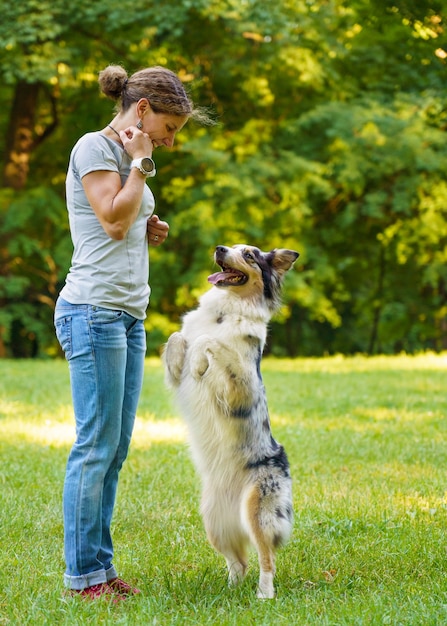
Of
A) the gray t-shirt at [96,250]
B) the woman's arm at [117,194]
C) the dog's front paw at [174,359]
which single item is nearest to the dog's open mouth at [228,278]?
the dog's front paw at [174,359]

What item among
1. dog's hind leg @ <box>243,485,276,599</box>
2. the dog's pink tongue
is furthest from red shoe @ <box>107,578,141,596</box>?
the dog's pink tongue

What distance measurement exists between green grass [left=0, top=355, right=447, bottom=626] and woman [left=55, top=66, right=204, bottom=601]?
1.54 ft

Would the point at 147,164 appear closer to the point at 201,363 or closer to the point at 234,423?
the point at 201,363

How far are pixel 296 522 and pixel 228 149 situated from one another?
52.3ft

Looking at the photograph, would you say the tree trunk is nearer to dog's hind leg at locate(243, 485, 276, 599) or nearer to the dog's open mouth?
the dog's open mouth

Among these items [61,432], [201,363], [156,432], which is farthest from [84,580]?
[156,432]

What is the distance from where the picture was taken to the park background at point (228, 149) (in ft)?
56.9

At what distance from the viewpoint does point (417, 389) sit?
11938mm

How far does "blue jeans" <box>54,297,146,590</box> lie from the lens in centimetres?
361

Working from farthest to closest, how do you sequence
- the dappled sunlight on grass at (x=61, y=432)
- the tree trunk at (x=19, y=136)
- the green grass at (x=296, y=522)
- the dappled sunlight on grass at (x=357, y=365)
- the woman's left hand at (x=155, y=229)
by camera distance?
the tree trunk at (x=19, y=136) → the dappled sunlight on grass at (x=357, y=365) → the dappled sunlight on grass at (x=61, y=432) → the woman's left hand at (x=155, y=229) → the green grass at (x=296, y=522)

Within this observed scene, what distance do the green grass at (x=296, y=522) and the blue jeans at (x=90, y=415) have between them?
24cm

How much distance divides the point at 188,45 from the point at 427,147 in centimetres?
649

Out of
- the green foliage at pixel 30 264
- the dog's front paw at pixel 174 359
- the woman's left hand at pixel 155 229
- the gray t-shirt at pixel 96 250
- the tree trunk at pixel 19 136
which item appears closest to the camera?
the gray t-shirt at pixel 96 250

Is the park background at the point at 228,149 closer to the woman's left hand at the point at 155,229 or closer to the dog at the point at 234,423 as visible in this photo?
the dog at the point at 234,423
